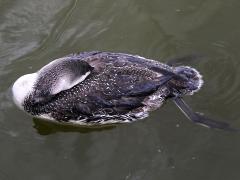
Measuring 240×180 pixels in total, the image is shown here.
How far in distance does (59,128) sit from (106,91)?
0.76 metres

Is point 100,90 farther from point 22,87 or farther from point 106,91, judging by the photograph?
point 22,87

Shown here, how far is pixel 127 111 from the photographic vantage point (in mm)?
4867

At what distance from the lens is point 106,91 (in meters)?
4.74

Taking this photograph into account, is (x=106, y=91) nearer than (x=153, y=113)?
Yes

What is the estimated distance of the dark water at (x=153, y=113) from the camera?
4.79 metres

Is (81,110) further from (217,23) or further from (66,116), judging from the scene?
(217,23)

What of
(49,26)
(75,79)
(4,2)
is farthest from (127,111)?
(4,2)

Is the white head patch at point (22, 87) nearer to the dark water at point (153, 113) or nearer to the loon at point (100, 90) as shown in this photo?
the loon at point (100, 90)

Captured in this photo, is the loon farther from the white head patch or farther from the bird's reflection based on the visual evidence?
the bird's reflection

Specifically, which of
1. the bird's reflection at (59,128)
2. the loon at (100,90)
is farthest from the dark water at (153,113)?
the loon at (100,90)

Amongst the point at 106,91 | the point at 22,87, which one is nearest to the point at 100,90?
the point at 106,91

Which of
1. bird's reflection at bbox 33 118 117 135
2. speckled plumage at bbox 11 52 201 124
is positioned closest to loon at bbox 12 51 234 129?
speckled plumage at bbox 11 52 201 124

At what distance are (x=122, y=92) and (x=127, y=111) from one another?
22 cm

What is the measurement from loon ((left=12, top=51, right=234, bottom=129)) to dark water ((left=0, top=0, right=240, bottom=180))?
18cm
